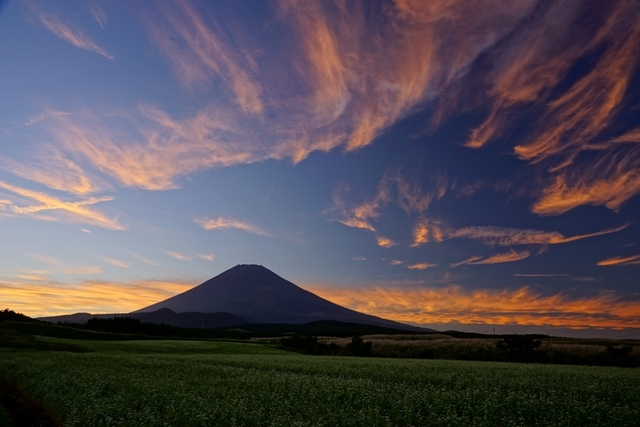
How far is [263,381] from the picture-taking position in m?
31.3

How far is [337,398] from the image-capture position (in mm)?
25188

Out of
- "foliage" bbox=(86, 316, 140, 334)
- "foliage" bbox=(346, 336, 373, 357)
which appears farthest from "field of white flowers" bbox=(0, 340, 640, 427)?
"foliage" bbox=(86, 316, 140, 334)

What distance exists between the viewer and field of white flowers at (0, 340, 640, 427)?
2019 centimetres

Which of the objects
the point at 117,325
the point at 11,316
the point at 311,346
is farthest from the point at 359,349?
the point at 11,316

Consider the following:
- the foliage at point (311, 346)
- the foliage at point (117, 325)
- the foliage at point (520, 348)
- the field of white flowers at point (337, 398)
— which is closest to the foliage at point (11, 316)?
the foliage at point (117, 325)

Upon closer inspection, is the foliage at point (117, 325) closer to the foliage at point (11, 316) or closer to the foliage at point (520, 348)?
the foliage at point (11, 316)

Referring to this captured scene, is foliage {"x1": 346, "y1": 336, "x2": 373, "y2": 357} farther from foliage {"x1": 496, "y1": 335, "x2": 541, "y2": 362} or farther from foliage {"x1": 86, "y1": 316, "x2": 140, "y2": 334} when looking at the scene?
foliage {"x1": 86, "y1": 316, "x2": 140, "y2": 334}

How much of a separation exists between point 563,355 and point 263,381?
50269mm

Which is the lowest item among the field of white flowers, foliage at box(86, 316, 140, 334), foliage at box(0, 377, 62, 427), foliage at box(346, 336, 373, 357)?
foliage at box(0, 377, 62, 427)

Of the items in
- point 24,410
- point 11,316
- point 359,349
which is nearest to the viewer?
point 24,410

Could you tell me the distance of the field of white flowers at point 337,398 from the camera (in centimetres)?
2019

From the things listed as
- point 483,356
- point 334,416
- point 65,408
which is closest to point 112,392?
point 65,408

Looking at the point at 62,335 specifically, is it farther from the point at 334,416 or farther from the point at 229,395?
the point at 334,416

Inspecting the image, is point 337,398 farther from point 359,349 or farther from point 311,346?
point 311,346
